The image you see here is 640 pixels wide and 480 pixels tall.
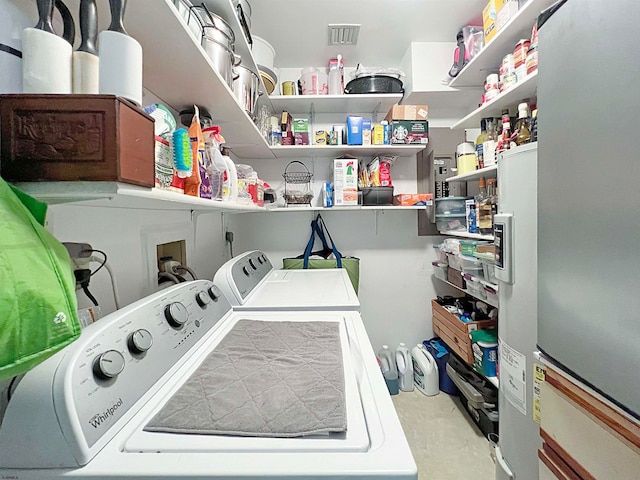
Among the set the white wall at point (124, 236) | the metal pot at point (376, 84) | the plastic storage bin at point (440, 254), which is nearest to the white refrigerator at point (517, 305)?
the plastic storage bin at point (440, 254)

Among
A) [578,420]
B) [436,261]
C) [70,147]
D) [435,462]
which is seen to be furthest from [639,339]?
[436,261]

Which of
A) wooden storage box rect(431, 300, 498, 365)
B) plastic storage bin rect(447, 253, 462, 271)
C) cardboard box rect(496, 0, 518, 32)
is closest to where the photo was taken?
cardboard box rect(496, 0, 518, 32)

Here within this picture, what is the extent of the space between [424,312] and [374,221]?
85 cm

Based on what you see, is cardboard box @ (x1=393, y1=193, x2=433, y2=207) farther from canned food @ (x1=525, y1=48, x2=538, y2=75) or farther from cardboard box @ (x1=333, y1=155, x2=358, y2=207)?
canned food @ (x1=525, y1=48, x2=538, y2=75)

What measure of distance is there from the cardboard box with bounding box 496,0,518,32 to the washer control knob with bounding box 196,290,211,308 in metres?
1.88

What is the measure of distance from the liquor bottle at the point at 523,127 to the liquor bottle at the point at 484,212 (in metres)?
0.32

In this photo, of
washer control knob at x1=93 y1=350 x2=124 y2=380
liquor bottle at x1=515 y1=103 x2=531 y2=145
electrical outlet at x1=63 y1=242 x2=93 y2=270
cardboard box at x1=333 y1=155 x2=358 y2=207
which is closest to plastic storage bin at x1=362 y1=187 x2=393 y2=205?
cardboard box at x1=333 y1=155 x2=358 y2=207

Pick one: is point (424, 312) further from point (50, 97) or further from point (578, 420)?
point (50, 97)

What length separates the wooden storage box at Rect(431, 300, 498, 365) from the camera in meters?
1.86

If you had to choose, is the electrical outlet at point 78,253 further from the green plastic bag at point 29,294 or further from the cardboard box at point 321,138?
the cardboard box at point 321,138

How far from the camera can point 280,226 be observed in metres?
2.48

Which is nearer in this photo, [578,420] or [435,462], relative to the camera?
[578,420]

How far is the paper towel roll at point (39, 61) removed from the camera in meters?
0.45

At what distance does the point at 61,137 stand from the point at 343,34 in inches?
79.5
